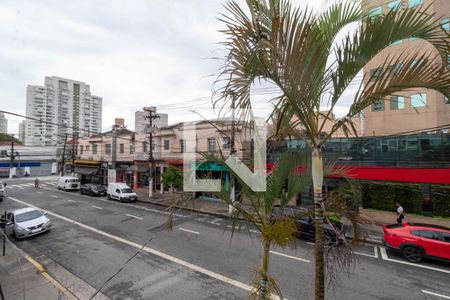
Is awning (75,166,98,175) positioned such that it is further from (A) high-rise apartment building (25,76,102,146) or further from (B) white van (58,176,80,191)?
(A) high-rise apartment building (25,76,102,146)

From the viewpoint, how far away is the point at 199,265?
8734mm

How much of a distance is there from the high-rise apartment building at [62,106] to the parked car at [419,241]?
49960 mm

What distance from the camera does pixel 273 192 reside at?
135 inches

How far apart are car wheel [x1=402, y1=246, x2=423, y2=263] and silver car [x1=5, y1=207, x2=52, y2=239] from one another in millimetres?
16949

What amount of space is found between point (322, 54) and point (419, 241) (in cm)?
1058

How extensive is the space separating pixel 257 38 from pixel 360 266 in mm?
9740

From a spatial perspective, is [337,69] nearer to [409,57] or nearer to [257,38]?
[409,57]

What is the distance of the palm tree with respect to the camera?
2.24 m

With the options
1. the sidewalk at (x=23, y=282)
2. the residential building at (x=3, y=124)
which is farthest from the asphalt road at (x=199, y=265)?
the residential building at (x=3, y=124)

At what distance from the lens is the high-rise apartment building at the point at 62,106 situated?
50.8 metres

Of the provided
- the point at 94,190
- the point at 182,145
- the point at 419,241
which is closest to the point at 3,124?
the point at 94,190

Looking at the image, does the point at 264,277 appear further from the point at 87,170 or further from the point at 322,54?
the point at 87,170

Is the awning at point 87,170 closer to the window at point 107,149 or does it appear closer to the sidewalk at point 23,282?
the window at point 107,149

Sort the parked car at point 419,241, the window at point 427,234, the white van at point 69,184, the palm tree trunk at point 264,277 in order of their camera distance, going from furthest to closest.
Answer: the white van at point 69,184 < the window at point 427,234 < the parked car at point 419,241 < the palm tree trunk at point 264,277
